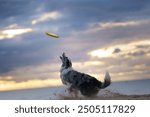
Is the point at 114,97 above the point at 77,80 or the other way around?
the other way around

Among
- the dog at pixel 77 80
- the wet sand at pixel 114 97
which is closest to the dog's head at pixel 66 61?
the dog at pixel 77 80

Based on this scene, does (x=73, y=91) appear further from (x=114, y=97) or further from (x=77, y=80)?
(x=114, y=97)

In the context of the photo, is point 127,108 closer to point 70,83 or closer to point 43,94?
point 70,83

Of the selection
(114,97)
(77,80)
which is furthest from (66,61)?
(114,97)

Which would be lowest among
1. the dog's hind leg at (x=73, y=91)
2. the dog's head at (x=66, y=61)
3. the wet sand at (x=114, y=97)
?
the wet sand at (x=114, y=97)

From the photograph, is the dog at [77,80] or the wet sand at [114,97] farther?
the dog at [77,80]

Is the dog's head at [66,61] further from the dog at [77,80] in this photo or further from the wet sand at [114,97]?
the wet sand at [114,97]

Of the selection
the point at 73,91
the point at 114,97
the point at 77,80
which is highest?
the point at 77,80

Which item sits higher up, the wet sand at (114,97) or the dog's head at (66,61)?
the dog's head at (66,61)

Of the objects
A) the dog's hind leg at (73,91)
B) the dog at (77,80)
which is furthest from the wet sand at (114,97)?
the dog at (77,80)

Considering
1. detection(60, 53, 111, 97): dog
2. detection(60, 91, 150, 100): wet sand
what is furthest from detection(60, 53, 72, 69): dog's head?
detection(60, 91, 150, 100): wet sand
